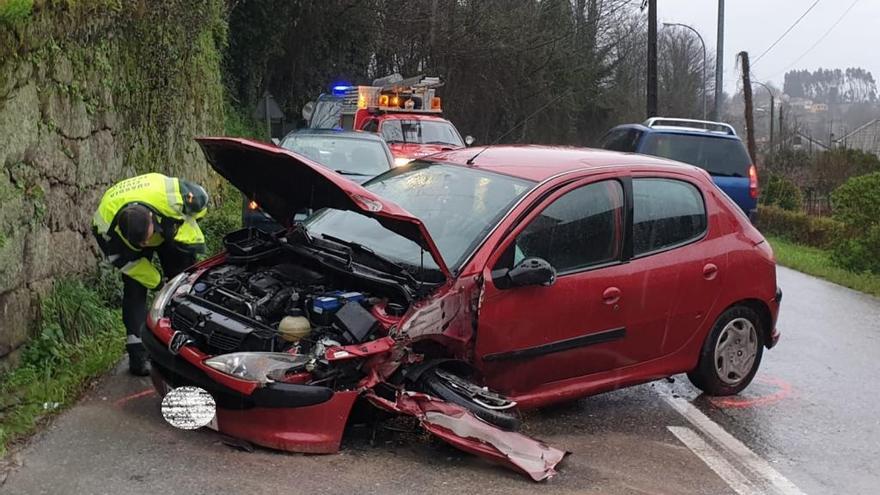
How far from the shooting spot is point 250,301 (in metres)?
4.96

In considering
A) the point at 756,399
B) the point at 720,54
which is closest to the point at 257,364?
the point at 756,399

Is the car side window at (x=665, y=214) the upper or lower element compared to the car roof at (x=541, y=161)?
lower

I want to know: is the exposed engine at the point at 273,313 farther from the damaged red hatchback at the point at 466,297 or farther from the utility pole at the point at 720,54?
the utility pole at the point at 720,54

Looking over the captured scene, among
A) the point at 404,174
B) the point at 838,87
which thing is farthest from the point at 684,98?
the point at 404,174

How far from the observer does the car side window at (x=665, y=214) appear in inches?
225

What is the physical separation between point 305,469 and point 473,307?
3.94 feet

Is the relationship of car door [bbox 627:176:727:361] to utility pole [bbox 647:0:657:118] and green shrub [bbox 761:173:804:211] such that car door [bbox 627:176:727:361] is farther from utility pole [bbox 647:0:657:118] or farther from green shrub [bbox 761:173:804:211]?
utility pole [bbox 647:0:657:118]

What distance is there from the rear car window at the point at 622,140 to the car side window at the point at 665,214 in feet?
24.9

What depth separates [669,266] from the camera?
5707 millimetres

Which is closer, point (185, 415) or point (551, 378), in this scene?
point (185, 415)

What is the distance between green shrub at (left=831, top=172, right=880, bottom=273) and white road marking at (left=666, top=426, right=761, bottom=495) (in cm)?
1097

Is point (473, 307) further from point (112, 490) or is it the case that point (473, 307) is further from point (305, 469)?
point (112, 490)

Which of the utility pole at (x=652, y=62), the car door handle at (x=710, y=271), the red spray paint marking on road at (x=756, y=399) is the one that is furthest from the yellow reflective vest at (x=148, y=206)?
the utility pole at (x=652, y=62)

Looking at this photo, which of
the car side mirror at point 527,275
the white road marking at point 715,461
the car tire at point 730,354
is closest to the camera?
the white road marking at point 715,461
